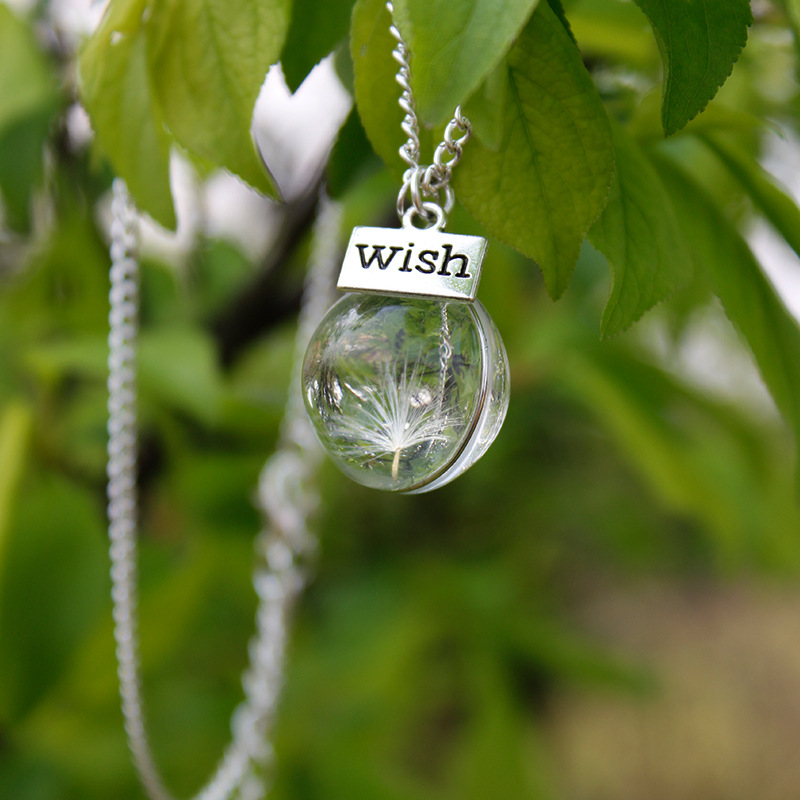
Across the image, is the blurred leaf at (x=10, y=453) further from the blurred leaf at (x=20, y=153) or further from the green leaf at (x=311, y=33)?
the green leaf at (x=311, y=33)

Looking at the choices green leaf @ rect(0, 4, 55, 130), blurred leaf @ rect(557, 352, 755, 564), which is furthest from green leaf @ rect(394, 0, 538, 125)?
blurred leaf @ rect(557, 352, 755, 564)

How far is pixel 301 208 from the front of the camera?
0.63 metres

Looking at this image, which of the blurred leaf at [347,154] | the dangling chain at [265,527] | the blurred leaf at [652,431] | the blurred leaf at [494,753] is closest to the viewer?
the blurred leaf at [347,154]

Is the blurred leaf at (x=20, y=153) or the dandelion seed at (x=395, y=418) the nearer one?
the dandelion seed at (x=395, y=418)

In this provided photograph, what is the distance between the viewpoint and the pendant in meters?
0.24

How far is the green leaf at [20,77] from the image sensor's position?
47 cm

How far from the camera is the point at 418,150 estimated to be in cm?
25

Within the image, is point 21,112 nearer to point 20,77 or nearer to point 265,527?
point 20,77

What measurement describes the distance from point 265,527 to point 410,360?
0.43 m

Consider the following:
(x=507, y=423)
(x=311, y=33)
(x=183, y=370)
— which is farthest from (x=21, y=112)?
(x=507, y=423)

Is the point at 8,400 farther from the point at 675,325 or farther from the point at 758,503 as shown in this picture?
the point at 758,503

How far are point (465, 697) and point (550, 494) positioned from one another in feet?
1.25

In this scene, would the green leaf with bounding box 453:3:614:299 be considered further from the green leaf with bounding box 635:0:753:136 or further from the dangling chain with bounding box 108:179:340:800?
the dangling chain with bounding box 108:179:340:800

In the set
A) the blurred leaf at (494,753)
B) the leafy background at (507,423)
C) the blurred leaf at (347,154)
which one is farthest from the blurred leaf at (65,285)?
the blurred leaf at (494,753)
